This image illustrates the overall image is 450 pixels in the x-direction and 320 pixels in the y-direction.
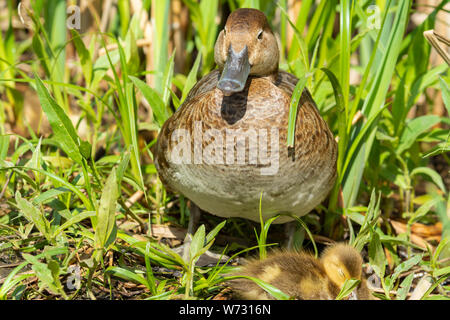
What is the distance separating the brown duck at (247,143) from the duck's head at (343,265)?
10.0 inches

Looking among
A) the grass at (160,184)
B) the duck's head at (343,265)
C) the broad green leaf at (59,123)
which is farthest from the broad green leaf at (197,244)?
the broad green leaf at (59,123)

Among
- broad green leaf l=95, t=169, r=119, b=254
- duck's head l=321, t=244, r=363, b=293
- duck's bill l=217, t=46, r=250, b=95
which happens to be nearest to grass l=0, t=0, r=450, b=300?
broad green leaf l=95, t=169, r=119, b=254

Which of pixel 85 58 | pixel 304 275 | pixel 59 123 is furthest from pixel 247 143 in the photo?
pixel 85 58

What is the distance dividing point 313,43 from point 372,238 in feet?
3.73

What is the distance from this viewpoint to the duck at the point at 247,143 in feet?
7.25

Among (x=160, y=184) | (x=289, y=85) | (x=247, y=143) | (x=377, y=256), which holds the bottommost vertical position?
(x=377, y=256)

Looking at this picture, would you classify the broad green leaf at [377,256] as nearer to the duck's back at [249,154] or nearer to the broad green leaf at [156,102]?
the duck's back at [249,154]

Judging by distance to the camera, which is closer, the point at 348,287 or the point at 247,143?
the point at 348,287

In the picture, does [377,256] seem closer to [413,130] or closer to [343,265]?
[343,265]

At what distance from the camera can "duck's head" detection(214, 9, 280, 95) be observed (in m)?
2.19

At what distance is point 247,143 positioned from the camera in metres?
2.21

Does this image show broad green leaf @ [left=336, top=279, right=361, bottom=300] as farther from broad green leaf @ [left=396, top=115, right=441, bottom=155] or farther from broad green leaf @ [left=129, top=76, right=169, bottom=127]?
broad green leaf @ [left=129, top=76, right=169, bottom=127]

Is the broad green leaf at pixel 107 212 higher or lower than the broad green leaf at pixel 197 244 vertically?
higher

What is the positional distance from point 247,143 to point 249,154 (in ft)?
0.14
